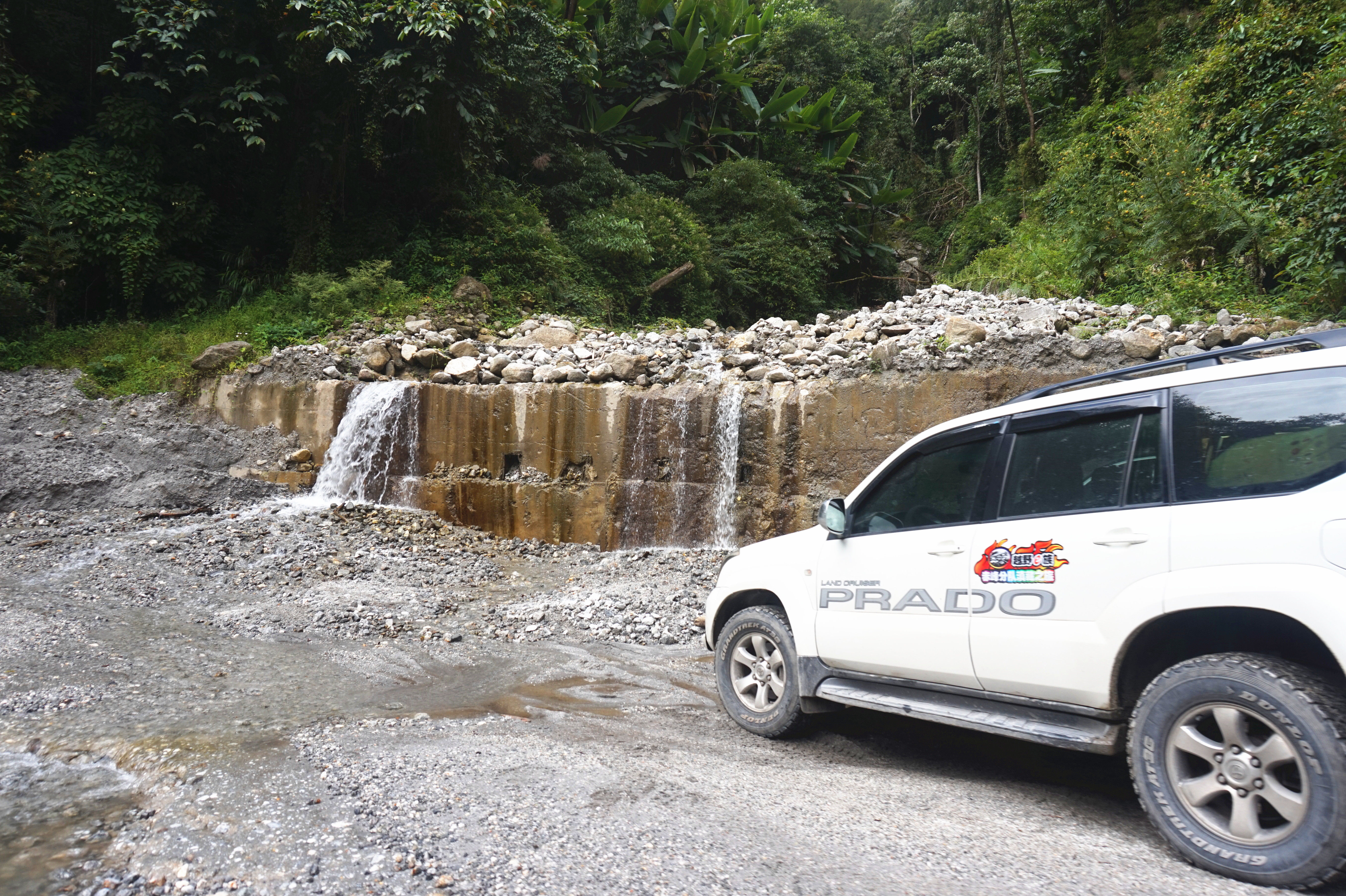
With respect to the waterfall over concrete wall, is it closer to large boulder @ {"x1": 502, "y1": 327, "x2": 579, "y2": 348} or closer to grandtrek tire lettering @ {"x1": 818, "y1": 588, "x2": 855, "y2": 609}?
large boulder @ {"x1": 502, "y1": 327, "x2": 579, "y2": 348}

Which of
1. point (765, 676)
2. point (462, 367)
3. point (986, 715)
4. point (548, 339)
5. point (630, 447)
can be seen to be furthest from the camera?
point (548, 339)

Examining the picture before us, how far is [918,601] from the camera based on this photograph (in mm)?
3652

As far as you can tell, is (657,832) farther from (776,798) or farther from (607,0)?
(607,0)

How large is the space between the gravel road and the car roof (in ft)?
5.34

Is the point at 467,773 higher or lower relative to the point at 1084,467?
lower

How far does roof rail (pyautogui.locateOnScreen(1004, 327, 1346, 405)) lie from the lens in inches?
113

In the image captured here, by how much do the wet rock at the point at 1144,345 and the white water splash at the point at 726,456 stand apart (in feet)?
17.0

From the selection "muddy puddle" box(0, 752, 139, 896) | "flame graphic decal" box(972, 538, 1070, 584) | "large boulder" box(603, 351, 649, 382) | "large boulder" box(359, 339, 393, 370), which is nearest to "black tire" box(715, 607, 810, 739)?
"flame graphic decal" box(972, 538, 1070, 584)

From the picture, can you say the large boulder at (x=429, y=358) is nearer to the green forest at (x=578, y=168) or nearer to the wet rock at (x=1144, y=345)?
the green forest at (x=578, y=168)

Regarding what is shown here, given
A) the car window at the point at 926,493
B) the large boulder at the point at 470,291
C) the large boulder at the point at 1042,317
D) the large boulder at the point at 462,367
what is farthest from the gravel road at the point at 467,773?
the large boulder at the point at 470,291

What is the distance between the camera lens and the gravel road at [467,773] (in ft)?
8.96

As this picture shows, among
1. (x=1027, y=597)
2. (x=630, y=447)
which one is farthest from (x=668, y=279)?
(x=1027, y=597)

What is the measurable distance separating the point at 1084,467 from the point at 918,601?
A: 96 cm

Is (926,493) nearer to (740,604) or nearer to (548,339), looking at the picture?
(740,604)
